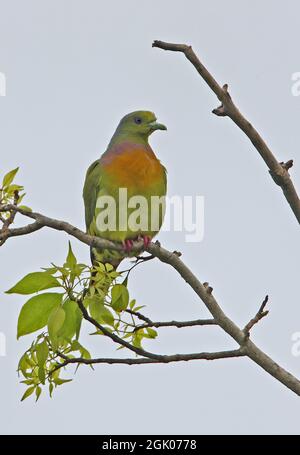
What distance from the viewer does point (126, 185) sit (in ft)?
21.2

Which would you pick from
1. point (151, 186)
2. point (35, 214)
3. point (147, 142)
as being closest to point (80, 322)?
point (35, 214)

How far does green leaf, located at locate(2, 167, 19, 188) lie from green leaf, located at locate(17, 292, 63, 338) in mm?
794

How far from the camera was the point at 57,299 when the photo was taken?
3.95 metres

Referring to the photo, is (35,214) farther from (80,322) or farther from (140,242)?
(140,242)

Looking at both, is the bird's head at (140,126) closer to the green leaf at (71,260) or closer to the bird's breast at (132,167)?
the bird's breast at (132,167)

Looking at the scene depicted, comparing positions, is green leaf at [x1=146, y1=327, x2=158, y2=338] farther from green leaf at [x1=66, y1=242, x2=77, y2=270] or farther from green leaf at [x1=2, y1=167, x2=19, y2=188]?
green leaf at [x1=2, y1=167, x2=19, y2=188]

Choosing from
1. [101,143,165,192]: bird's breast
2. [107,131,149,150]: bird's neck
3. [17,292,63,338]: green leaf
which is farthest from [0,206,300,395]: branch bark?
[107,131,149,150]: bird's neck

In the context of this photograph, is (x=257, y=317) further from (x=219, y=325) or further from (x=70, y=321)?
(x=70, y=321)

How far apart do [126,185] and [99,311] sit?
7.18 ft

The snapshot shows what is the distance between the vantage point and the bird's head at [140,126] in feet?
23.2

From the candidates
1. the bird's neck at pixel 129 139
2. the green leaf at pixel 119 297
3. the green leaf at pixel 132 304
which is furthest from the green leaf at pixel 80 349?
the bird's neck at pixel 129 139

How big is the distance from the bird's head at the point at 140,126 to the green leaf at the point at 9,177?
2703 millimetres

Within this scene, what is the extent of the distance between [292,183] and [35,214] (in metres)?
1.34

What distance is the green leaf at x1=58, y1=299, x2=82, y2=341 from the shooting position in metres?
3.90
